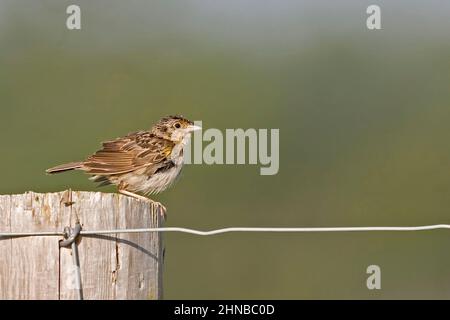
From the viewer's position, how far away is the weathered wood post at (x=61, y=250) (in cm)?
502

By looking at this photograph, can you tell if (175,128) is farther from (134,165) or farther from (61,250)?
(61,250)

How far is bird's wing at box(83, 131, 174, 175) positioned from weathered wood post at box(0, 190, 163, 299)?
303cm

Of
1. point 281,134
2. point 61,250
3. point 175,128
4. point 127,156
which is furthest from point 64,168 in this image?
point 281,134

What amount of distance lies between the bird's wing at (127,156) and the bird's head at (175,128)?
0.28 m

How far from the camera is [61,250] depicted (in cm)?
502

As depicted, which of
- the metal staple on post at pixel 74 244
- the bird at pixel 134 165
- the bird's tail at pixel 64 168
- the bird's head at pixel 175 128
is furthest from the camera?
the bird's head at pixel 175 128

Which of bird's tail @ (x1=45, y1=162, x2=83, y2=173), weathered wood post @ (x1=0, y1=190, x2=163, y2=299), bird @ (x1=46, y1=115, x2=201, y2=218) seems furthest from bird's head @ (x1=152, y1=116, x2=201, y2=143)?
weathered wood post @ (x1=0, y1=190, x2=163, y2=299)

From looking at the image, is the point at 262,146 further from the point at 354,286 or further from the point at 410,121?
the point at 410,121

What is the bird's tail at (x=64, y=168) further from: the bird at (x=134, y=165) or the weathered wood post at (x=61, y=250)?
the weathered wood post at (x=61, y=250)

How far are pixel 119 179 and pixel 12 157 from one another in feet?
30.8

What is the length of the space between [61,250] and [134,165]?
3.18 meters

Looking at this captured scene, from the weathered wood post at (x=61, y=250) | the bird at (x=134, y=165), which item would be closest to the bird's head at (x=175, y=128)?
the bird at (x=134, y=165)

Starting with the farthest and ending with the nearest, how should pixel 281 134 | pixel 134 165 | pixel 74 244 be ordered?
1. pixel 281 134
2. pixel 134 165
3. pixel 74 244

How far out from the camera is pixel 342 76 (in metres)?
26.1
